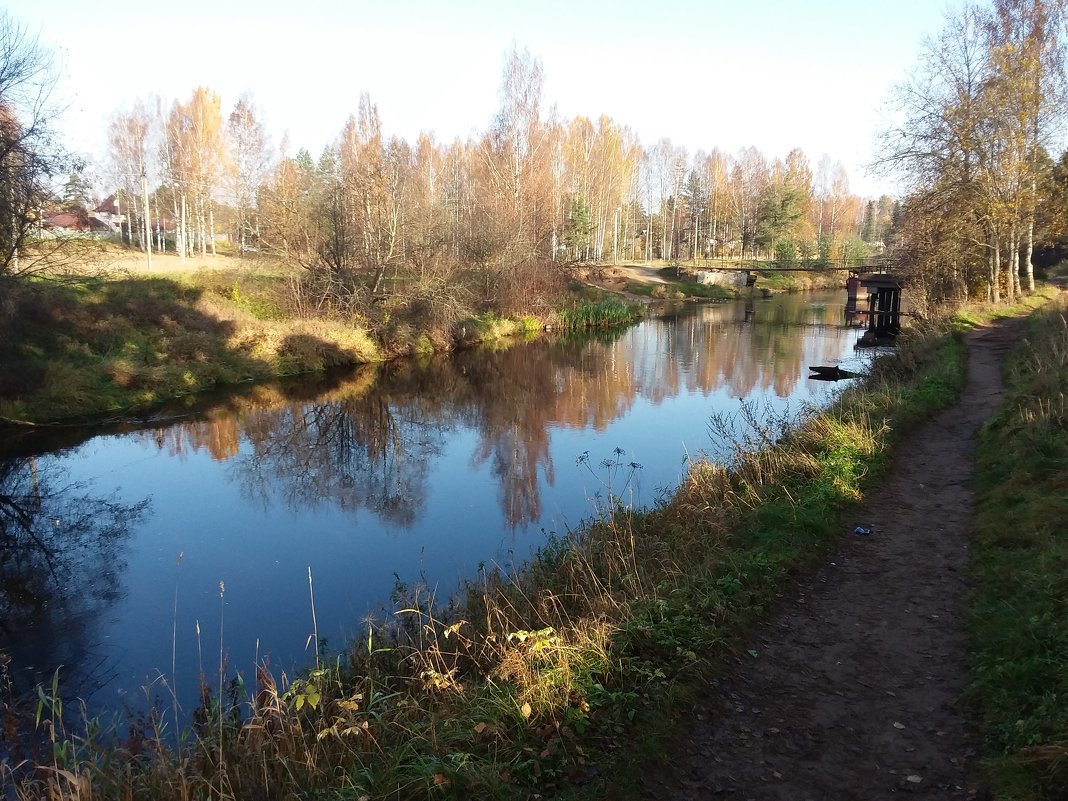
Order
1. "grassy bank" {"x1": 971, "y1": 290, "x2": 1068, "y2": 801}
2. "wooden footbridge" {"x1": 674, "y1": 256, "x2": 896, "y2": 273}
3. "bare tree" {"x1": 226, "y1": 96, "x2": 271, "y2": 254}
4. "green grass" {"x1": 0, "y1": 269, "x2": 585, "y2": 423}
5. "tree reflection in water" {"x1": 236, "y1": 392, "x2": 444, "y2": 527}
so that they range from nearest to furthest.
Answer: "grassy bank" {"x1": 971, "y1": 290, "x2": 1068, "y2": 801} < "tree reflection in water" {"x1": 236, "y1": 392, "x2": 444, "y2": 527} < "green grass" {"x1": 0, "y1": 269, "x2": 585, "y2": 423} < "bare tree" {"x1": 226, "y1": 96, "x2": 271, "y2": 254} < "wooden footbridge" {"x1": 674, "y1": 256, "x2": 896, "y2": 273}

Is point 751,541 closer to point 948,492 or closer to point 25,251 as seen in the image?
point 948,492

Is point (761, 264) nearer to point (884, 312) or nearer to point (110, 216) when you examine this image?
point (884, 312)

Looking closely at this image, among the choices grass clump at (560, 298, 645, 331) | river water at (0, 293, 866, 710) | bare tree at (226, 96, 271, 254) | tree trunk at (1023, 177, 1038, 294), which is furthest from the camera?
bare tree at (226, 96, 271, 254)

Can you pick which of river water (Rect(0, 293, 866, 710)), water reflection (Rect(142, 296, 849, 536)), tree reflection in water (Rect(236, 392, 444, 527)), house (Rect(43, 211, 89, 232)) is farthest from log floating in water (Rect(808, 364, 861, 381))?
house (Rect(43, 211, 89, 232))

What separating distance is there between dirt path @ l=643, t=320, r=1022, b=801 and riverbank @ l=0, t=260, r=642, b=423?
55.3ft

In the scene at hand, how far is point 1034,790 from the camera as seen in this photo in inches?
134

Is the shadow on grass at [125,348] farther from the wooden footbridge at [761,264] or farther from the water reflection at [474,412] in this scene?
the wooden footbridge at [761,264]

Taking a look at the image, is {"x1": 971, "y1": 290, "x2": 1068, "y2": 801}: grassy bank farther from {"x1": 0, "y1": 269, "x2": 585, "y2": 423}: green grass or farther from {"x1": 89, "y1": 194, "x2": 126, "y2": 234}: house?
{"x1": 89, "y1": 194, "x2": 126, "y2": 234}: house

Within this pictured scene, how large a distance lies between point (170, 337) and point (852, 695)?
2135 centimetres

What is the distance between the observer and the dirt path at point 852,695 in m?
3.90

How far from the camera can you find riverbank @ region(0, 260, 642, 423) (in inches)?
660

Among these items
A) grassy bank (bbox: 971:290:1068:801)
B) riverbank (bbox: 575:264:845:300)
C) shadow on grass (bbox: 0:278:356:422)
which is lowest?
grassy bank (bbox: 971:290:1068:801)

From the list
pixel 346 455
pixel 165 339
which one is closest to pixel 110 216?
pixel 165 339

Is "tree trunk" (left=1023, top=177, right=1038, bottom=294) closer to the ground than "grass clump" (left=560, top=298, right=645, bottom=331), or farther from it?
farther from it
